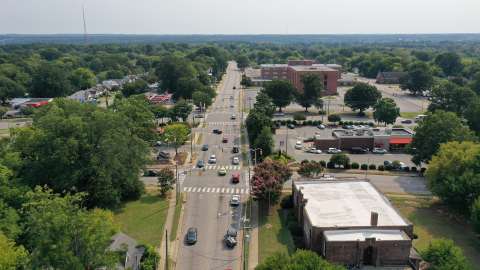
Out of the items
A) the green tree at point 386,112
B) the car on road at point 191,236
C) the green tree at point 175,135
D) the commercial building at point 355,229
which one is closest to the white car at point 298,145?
the green tree at point 175,135

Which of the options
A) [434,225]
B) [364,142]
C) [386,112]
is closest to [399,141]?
[364,142]

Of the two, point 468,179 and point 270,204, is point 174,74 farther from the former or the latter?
point 468,179

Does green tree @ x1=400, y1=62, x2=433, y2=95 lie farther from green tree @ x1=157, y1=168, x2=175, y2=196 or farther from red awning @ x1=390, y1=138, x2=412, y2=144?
green tree @ x1=157, y1=168, x2=175, y2=196

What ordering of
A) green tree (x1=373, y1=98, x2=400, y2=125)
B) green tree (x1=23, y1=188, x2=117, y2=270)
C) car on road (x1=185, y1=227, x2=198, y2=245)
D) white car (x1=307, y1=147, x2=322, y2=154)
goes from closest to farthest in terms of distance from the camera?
1. green tree (x1=23, y1=188, x2=117, y2=270)
2. car on road (x1=185, y1=227, x2=198, y2=245)
3. white car (x1=307, y1=147, x2=322, y2=154)
4. green tree (x1=373, y1=98, x2=400, y2=125)

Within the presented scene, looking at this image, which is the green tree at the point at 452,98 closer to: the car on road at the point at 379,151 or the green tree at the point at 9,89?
the car on road at the point at 379,151

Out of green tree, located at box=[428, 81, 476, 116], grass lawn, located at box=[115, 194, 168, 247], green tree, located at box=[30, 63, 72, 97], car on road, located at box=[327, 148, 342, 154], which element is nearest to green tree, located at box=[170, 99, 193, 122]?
car on road, located at box=[327, 148, 342, 154]

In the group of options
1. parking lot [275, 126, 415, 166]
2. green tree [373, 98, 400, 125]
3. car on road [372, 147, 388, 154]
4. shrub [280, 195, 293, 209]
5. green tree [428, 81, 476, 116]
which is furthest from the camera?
green tree [428, 81, 476, 116]

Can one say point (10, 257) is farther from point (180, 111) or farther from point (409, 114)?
point (409, 114)
